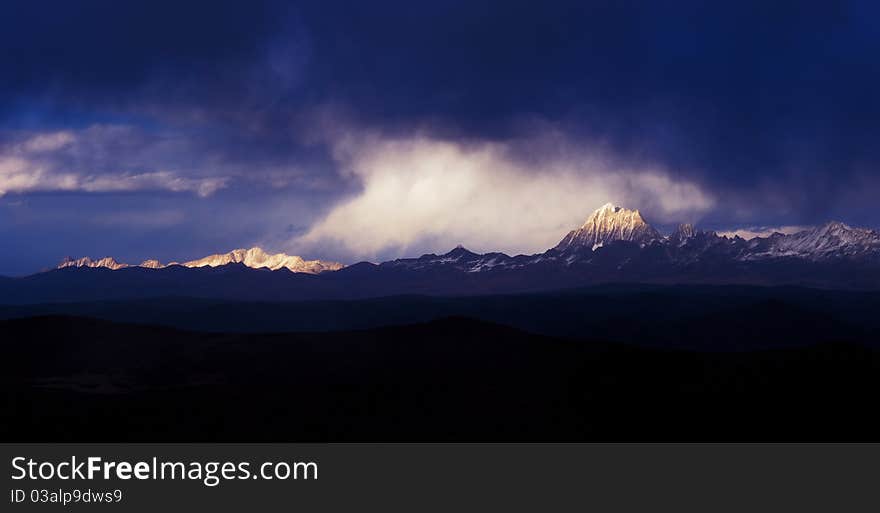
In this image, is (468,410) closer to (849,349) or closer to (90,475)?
(90,475)

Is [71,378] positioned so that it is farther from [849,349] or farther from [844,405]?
[849,349]

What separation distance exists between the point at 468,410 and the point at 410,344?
41.8 metres

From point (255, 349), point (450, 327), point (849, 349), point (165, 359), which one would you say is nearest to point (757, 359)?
point (849, 349)

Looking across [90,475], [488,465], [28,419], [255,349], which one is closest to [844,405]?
[488,465]

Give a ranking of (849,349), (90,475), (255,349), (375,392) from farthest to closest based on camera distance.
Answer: (255,349), (849,349), (375,392), (90,475)

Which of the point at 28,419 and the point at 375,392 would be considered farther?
the point at 375,392

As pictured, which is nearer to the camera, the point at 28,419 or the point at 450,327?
the point at 28,419

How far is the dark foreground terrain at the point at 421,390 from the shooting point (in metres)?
53.6

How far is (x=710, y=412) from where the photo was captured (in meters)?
59.0

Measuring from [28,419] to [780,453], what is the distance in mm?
43937

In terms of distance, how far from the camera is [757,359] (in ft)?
260

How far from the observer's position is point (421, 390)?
66.7 m

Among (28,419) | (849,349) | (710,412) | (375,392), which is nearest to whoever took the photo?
(28,419)

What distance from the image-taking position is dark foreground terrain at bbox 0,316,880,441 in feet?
176
